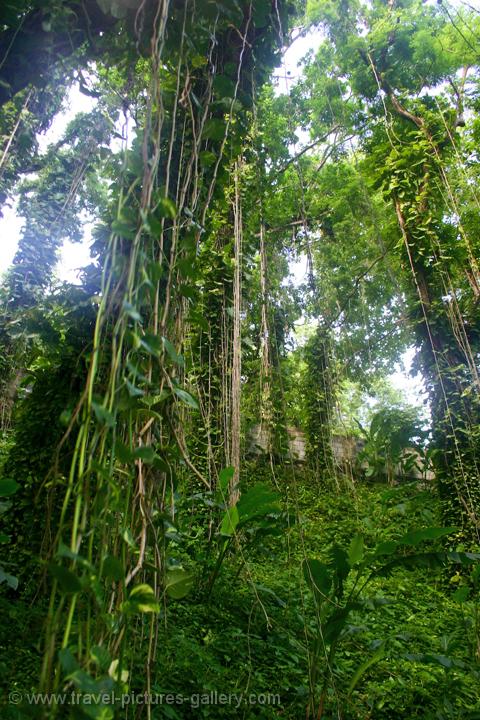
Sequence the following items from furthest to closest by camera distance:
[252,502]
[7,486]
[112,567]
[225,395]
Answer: [225,395] < [252,502] < [7,486] < [112,567]

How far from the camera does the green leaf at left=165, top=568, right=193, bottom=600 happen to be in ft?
3.10

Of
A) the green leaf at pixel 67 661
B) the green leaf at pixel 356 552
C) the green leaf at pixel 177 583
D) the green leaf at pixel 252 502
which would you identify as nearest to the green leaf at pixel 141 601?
the green leaf at pixel 67 661

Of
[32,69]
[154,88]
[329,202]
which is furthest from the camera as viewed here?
[329,202]

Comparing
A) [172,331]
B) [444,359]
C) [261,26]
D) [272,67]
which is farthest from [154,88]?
[444,359]

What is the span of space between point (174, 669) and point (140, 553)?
2.86ft

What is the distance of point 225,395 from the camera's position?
106 inches

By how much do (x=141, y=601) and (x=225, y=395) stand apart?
2.00 metres

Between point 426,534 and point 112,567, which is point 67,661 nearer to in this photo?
point 112,567

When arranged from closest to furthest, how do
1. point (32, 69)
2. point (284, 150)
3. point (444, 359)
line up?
point (32, 69), point (444, 359), point (284, 150)

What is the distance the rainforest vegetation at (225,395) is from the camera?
2.79 feet

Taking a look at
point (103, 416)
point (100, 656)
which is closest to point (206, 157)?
point (103, 416)

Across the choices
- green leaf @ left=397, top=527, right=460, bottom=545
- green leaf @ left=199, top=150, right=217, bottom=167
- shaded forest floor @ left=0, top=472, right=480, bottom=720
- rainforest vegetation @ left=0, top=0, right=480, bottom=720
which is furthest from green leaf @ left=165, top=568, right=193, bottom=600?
green leaf @ left=199, top=150, right=217, bottom=167

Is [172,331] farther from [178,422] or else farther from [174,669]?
[174,669]

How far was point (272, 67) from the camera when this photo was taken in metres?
2.07
